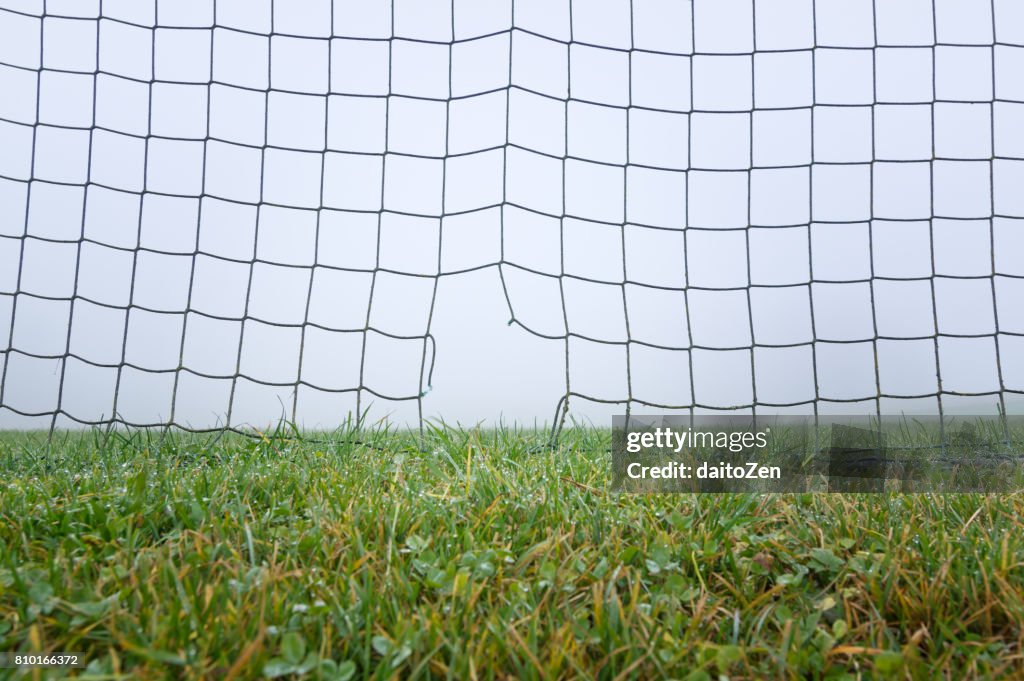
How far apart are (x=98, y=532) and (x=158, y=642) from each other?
1.62 ft

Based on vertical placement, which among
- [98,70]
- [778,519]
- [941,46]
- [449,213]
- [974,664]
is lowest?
[974,664]

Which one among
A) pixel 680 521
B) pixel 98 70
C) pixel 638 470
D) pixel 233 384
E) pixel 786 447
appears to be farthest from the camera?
pixel 98 70

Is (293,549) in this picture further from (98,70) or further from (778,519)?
(98,70)

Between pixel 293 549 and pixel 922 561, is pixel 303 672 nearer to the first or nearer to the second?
pixel 293 549

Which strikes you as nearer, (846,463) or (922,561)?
(922,561)

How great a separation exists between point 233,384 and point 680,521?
177 cm

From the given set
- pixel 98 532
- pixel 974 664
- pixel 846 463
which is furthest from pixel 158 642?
pixel 846 463

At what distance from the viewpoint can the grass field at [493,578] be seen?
0.89m

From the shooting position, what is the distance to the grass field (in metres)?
0.89

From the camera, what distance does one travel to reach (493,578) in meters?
1.08

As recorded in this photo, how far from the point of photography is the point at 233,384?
2.49m

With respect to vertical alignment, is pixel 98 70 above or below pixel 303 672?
above

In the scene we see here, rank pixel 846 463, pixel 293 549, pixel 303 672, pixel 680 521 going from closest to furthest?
pixel 303 672 < pixel 293 549 < pixel 680 521 < pixel 846 463

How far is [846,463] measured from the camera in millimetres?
1942
